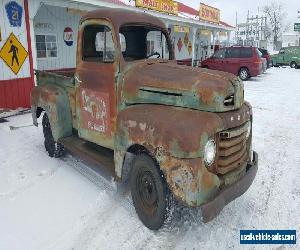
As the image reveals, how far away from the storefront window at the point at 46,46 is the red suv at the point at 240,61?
9156 millimetres

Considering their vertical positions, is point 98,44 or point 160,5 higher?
point 160,5

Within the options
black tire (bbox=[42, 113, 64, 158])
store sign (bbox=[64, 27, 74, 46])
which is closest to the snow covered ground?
black tire (bbox=[42, 113, 64, 158])

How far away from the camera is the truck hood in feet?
10.9

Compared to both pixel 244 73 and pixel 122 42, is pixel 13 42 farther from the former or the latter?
pixel 244 73

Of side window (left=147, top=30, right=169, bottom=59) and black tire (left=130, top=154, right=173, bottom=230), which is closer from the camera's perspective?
black tire (left=130, top=154, right=173, bottom=230)

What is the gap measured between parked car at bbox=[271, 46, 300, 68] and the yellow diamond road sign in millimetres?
23405

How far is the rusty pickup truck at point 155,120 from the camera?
308 cm

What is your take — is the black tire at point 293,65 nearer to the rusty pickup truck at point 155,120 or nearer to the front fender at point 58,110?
the rusty pickup truck at point 155,120

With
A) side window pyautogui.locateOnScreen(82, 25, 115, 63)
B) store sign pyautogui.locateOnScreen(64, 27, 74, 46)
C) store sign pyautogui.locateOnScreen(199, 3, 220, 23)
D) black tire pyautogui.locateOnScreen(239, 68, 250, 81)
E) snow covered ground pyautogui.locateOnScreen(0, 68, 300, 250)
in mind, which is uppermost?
store sign pyautogui.locateOnScreen(199, 3, 220, 23)

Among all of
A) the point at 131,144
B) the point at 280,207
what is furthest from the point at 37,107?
the point at 280,207

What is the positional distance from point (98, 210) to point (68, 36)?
10.9 meters

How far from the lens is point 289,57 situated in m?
27.0

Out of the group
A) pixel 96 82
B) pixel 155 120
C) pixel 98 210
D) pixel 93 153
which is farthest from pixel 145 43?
pixel 98 210

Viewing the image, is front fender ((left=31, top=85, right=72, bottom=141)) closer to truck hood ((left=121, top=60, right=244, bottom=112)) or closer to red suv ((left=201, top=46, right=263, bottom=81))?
truck hood ((left=121, top=60, right=244, bottom=112))
